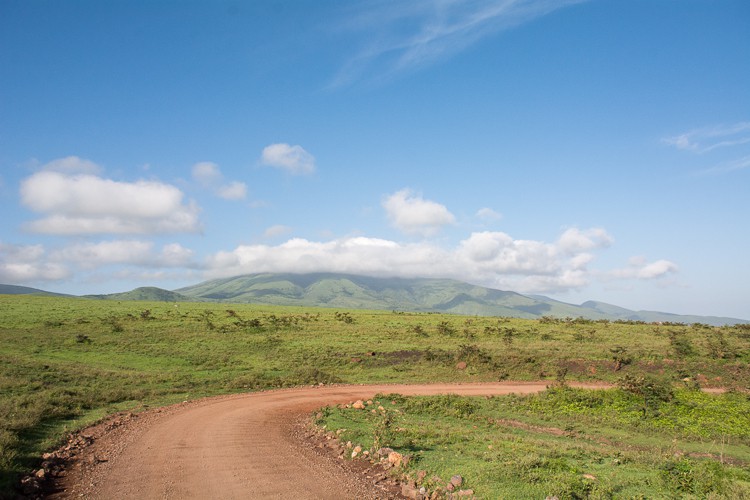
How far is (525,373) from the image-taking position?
40156mm

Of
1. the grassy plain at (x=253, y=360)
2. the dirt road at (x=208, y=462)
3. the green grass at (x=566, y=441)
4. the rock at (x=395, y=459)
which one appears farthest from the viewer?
the grassy plain at (x=253, y=360)

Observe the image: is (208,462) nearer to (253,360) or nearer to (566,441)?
(566,441)

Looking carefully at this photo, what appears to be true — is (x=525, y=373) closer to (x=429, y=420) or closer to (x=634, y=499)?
(x=429, y=420)

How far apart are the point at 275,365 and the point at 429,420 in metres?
23.1

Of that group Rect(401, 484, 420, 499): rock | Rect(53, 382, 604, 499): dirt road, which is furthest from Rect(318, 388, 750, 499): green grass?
Rect(53, 382, 604, 499): dirt road

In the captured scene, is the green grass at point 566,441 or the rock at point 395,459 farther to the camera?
the rock at point 395,459

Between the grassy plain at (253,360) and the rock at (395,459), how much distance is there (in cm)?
1137

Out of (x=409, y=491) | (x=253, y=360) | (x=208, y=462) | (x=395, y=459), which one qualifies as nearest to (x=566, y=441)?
(x=395, y=459)

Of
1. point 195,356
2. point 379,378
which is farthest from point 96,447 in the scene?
point 195,356

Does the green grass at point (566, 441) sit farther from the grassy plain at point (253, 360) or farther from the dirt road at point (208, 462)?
the grassy plain at point (253, 360)

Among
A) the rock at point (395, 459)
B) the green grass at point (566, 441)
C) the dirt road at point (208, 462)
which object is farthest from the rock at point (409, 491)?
the rock at point (395, 459)

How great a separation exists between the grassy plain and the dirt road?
2.21m

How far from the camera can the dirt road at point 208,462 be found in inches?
506

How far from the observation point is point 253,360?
44156mm
